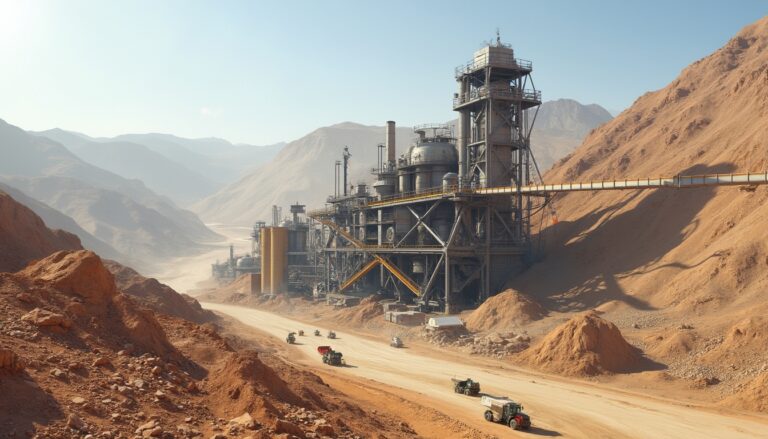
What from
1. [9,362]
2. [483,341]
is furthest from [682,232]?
[9,362]

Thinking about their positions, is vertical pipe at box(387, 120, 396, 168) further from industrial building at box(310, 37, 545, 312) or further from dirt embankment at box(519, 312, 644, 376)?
dirt embankment at box(519, 312, 644, 376)

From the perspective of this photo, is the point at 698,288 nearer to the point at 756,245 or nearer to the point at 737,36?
the point at 756,245

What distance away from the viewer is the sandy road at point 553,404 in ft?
78.1

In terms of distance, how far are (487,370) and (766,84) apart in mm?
42429

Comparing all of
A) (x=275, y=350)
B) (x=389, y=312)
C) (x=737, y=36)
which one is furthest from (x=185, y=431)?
(x=737, y=36)

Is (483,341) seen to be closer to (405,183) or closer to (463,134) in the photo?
(463,134)

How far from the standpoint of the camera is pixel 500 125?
2194 inches

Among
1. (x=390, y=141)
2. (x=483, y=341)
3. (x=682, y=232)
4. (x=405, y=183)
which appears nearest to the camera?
(x=483, y=341)

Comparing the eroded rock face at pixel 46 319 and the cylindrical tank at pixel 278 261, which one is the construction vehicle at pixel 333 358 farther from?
the cylindrical tank at pixel 278 261

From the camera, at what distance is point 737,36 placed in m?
74.5

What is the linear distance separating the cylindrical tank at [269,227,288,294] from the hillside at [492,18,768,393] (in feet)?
138

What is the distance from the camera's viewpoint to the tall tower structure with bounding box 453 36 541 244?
5469 centimetres

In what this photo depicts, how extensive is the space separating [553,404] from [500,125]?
111ft

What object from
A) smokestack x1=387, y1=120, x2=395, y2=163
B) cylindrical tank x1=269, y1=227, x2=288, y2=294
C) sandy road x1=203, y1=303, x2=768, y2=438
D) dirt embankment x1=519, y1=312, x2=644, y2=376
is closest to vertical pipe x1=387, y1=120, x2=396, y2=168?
smokestack x1=387, y1=120, x2=395, y2=163
